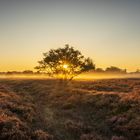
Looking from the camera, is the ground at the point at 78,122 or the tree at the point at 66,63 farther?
the tree at the point at 66,63

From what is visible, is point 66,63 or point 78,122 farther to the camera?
point 66,63

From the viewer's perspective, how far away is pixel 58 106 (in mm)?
38906

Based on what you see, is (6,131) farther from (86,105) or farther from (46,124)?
(86,105)

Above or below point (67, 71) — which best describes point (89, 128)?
below

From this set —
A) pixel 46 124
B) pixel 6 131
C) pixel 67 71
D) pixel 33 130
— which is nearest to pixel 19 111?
pixel 46 124

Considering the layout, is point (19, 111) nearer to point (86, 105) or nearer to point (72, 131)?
point (72, 131)

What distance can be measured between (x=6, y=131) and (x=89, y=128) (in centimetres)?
799

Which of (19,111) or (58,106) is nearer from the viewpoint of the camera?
(19,111)

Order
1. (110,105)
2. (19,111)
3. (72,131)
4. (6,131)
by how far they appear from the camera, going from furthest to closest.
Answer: (110,105) < (19,111) < (72,131) < (6,131)

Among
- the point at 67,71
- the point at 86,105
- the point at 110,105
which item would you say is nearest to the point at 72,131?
the point at 110,105

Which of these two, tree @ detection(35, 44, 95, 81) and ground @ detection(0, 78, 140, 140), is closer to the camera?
ground @ detection(0, 78, 140, 140)

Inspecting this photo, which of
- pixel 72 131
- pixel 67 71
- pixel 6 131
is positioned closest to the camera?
pixel 6 131

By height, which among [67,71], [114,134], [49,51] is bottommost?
[114,134]

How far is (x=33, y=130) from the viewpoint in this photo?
2316 centimetres
